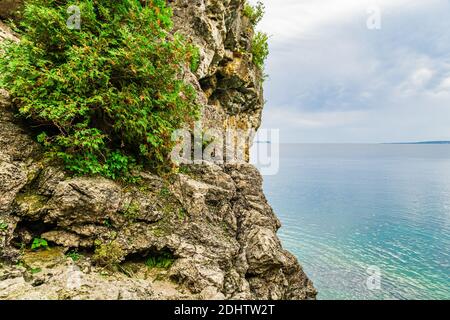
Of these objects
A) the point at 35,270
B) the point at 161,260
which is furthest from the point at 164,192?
the point at 35,270

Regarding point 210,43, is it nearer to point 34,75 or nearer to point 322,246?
point 34,75

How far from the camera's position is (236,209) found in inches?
400

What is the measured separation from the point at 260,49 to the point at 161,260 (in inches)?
908

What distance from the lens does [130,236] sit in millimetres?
6734

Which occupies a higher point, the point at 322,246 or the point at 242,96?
the point at 242,96

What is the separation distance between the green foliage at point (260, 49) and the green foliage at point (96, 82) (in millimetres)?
18214

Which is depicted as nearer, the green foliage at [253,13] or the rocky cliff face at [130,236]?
the rocky cliff face at [130,236]

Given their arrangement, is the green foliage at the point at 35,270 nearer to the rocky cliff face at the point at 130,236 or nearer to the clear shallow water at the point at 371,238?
the rocky cliff face at the point at 130,236

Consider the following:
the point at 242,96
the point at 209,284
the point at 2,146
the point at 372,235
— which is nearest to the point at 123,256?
the point at 209,284

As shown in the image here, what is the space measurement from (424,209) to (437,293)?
31424 mm

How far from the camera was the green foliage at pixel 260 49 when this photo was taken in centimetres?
2394

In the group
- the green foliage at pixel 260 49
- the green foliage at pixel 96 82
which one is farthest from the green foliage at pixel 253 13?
the green foliage at pixel 96 82

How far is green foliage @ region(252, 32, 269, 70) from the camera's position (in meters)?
23.9

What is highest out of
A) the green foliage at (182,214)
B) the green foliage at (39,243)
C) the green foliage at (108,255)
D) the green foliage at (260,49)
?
the green foliage at (260,49)
